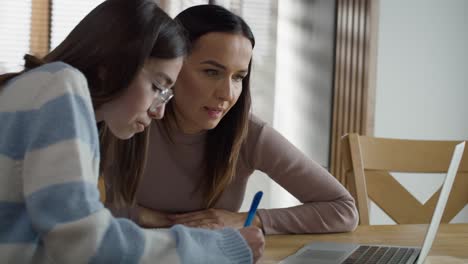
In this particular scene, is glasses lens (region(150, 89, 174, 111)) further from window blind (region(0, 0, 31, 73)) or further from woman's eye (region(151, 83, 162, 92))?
window blind (region(0, 0, 31, 73))

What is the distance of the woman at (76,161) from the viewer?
75 cm

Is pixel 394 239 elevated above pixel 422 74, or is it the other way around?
pixel 422 74

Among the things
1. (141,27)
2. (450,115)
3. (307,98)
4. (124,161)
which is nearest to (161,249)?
(141,27)

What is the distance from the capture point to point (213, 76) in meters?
1.59

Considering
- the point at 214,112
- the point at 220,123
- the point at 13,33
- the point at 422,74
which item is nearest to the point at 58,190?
the point at 214,112

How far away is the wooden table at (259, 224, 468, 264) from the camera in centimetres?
125

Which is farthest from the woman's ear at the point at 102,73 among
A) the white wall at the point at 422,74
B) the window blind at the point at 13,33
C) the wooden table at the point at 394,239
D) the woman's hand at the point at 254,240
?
the white wall at the point at 422,74

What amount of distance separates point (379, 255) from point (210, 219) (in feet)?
1.39

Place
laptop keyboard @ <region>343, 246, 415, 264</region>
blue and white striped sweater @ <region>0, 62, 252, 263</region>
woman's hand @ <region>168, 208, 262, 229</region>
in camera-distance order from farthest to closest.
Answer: woman's hand @ <region>168, 208, 262, 229</region>, laptop keyboard @ <region>343, 246, 415, 264</region>, blue and white striped sweater @ <region>0, 62, 252, 263</region>

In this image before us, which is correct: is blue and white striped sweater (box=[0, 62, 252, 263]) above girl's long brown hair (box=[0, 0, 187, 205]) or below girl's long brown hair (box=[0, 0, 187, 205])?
below

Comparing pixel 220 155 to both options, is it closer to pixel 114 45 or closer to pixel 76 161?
pixel 114 45

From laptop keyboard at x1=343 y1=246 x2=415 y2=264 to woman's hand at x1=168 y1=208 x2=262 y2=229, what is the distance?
32 centimetres

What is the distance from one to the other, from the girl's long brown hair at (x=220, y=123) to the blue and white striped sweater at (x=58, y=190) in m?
0.78

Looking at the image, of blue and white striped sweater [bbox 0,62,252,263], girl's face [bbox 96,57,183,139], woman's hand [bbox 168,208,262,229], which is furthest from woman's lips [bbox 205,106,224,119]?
blue and white striped sweater [bbox 0,62,252,263]
